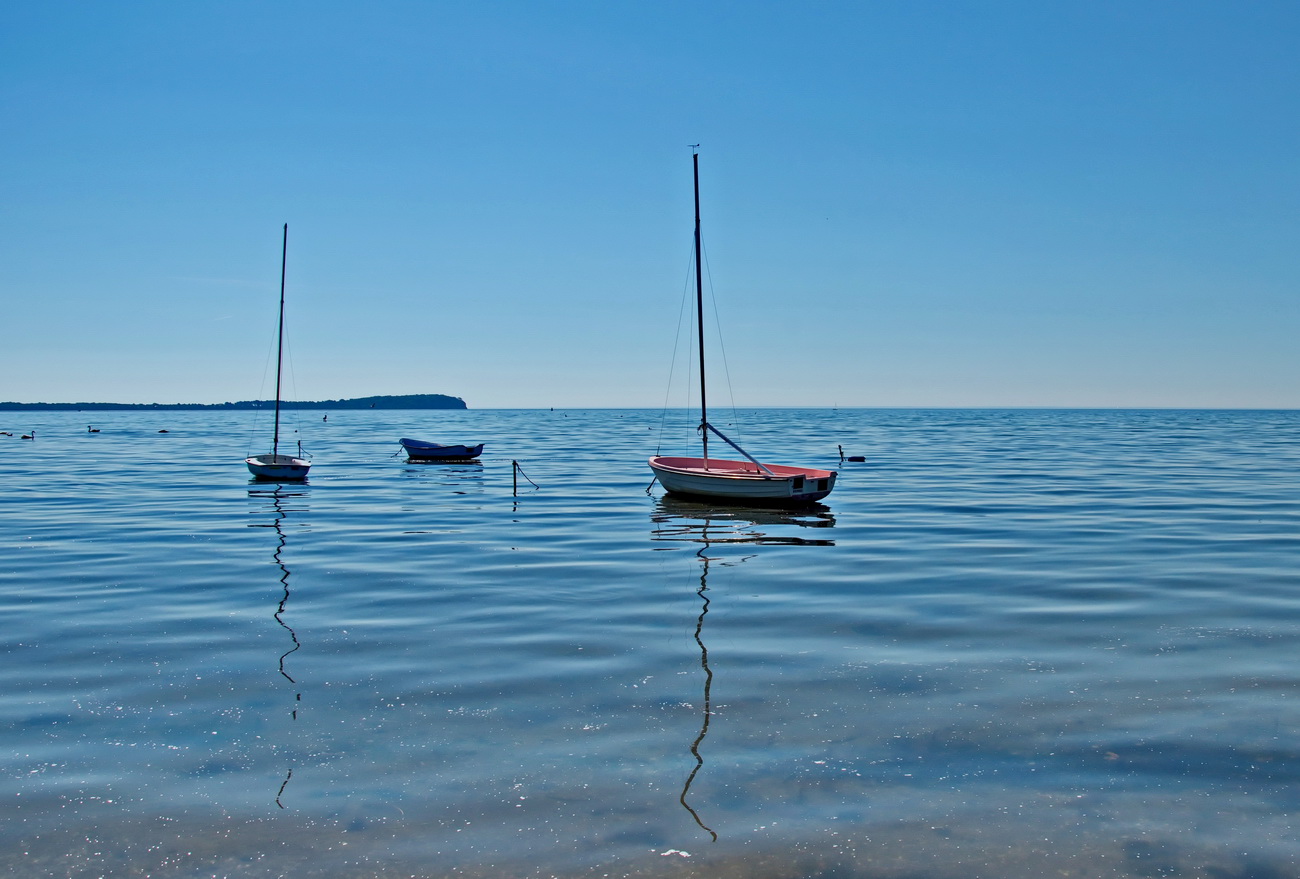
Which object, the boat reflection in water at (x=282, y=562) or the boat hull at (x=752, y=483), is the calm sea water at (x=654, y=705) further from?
the boat hull at (x=752, y=483)

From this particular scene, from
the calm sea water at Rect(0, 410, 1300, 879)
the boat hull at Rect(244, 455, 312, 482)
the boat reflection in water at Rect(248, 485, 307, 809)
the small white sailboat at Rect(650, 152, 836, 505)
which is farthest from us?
the boat hull at Rect(244, 455, 312, 482)

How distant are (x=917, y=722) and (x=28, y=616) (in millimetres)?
16362

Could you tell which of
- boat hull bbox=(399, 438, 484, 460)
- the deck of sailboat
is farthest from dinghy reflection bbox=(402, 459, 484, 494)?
the deck of sailboat

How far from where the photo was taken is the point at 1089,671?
13781 mm

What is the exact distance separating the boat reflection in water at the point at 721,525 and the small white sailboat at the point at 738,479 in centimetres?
53

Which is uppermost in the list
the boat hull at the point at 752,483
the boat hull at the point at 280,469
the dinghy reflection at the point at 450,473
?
the boat hull at the point at 752,483

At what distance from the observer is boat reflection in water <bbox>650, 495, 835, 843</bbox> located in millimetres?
25578

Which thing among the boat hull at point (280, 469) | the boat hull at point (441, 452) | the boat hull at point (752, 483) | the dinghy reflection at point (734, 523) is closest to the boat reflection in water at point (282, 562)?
the boat hull at point (280, 469)

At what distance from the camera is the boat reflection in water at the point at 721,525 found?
1007 inches

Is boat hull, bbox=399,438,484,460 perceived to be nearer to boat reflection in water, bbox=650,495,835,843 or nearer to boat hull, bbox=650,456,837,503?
boat hull, bbox=650,456,837,503

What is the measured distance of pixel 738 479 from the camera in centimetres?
3850

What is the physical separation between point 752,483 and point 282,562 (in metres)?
19.5

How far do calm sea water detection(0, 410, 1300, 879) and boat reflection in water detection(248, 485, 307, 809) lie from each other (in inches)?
4.5

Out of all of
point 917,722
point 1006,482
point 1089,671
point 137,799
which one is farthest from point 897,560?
point 1006,482
